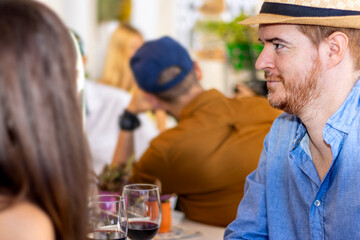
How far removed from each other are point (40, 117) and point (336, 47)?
81 cm

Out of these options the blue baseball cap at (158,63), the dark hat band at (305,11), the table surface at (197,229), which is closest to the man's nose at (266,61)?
the dark hat band at (305,11)

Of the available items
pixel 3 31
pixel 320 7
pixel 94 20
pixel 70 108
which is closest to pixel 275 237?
pixel 320 7

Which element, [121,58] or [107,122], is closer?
[107,122]

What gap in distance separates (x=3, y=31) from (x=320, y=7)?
2.61ft

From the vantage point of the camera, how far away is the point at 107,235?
40.4 inches

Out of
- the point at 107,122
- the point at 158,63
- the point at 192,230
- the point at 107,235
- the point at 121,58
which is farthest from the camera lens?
the point at 121,58

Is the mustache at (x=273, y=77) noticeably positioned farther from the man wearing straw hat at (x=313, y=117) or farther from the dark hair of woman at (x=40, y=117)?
the dark hair of woman at (x=40, y=117)

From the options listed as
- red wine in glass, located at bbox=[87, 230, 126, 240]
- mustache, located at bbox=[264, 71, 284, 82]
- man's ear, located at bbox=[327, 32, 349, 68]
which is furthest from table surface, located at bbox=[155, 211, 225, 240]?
man's ear, located at bbox=[327, 32, 349, 68]

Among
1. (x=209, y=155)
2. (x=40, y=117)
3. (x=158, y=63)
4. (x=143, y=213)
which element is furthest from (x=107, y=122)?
(x=40, y=117)

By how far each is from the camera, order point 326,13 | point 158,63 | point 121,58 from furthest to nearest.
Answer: point 121,58 < point 158,63 < point 326,13

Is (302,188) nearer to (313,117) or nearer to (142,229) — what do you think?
(313,117)

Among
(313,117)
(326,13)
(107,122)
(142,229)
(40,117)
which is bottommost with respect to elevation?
(107,122)

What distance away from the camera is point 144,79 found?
2.07 metres

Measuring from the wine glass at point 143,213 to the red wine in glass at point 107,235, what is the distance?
17 cm
